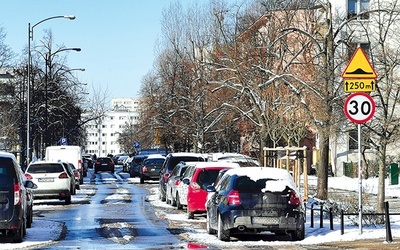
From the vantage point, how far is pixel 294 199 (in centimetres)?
1783

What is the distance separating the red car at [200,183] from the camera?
2422 centimetres

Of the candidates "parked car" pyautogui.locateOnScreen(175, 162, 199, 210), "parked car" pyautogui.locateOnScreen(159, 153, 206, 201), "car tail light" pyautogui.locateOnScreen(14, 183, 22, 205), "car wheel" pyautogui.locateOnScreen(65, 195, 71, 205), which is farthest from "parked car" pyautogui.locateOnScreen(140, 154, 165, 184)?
"car tail light" pyautogui.locateOnScreen(14, 183, 22, 205)

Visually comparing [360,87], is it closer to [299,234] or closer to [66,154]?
[299,234]

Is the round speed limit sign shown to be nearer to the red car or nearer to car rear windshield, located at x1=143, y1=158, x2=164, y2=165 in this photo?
the red car

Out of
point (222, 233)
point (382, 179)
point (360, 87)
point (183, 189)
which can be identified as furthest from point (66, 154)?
point (360, 87)

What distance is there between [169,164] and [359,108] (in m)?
19.6

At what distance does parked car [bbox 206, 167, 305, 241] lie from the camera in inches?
694

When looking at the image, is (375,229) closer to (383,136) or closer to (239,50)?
(383,136)

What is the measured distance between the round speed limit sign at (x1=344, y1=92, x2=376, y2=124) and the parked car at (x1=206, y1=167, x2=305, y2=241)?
6.15 feet

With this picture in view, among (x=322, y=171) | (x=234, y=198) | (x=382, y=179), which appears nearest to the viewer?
(x=234, y=198)

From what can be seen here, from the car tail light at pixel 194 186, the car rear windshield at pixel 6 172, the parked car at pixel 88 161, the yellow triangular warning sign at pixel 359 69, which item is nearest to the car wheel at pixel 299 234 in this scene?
the yellow triangular warning sign at pixel 359 69

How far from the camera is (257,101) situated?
127ft

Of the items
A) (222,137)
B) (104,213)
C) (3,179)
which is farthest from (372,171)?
(3,179)

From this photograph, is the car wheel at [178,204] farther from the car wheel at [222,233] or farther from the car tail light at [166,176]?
the car wheel at [222,233]
